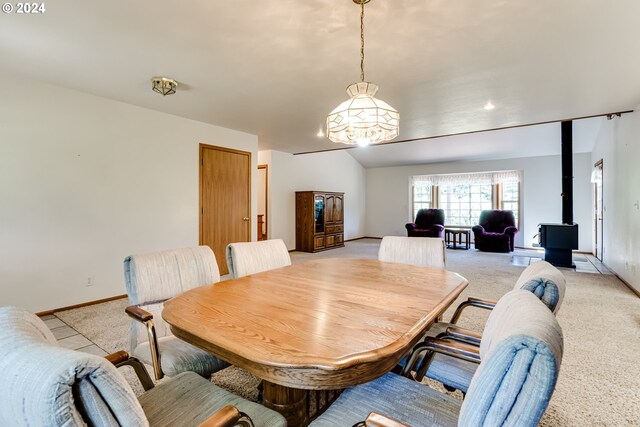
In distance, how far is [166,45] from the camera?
2301mm

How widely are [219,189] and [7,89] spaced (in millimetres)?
2401

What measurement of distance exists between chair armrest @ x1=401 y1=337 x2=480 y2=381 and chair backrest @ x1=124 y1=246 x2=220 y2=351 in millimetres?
1244

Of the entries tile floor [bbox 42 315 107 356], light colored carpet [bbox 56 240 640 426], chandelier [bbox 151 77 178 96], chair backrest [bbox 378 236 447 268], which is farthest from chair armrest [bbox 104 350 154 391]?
chandelier [bbox 151 77 178 96]

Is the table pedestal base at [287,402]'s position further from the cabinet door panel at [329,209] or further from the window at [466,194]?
the window at [466,194]

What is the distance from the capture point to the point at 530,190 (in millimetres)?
7387

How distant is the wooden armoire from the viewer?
688 centimetres

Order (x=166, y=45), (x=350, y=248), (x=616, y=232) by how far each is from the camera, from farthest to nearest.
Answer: (x=350, y=248)
(x=616, y=232)
(x=166, y=45)

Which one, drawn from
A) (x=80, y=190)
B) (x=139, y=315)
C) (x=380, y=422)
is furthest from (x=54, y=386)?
(x=80, y=190)

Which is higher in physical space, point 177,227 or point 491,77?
point 491,77

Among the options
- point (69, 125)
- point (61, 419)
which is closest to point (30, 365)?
point (61, 419)

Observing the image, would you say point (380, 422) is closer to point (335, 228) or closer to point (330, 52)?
point (330, 52)

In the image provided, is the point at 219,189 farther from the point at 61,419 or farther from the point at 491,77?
the point at 61,419

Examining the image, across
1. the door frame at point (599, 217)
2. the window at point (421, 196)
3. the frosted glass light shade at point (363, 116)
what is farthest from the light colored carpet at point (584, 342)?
the window at point (421, 196)

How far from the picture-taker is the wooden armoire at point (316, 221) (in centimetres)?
688
